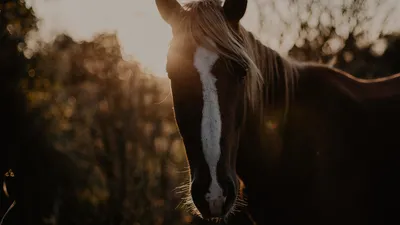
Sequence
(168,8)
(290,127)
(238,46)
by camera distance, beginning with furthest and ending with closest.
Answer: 1. (290,127)
2. (168,8)
3. (238,46)

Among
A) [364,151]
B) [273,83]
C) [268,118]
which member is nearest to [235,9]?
[273,83]

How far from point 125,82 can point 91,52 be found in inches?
325

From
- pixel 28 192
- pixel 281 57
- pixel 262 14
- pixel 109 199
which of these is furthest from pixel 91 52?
pixel 281 57

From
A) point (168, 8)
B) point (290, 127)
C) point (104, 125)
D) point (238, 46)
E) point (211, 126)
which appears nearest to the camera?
point (211, 126)

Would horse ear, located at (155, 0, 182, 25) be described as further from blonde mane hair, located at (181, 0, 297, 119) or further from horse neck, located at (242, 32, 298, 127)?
horse neck, located at (242, 32, 298, 127)

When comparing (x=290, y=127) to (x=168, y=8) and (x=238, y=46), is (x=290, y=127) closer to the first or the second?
(x=238, y=46)

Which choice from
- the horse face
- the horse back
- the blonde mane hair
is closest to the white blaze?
the horse face

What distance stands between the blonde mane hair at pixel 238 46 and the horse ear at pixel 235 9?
0.05 m

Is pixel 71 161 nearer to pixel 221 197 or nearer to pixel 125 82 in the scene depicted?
pixel 125 82

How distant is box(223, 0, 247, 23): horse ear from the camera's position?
2818mm

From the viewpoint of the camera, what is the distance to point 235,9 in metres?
2.83

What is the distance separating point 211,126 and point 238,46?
59cm

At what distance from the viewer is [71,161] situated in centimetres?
896

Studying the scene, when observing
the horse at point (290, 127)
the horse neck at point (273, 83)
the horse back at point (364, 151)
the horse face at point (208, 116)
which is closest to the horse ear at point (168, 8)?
the horse at point (290, 127)
